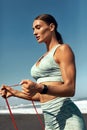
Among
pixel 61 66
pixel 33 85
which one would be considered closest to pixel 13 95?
pixel 61 66

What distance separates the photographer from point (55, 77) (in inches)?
102

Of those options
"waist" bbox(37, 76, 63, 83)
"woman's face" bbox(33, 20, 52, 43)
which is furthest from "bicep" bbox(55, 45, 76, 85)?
"woman's face" bbox(33, 20, 52, 43)

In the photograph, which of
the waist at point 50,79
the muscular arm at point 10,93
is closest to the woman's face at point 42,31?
the waist at point 50,79

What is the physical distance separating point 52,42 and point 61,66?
0.99 feet

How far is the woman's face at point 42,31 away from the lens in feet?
8.83

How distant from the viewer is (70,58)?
8.11ft

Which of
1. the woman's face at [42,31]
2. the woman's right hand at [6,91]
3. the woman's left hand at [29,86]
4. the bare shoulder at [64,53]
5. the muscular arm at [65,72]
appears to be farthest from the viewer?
the woman's right hand at [6,91]

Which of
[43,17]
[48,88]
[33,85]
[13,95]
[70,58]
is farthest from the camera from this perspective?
[13,95]

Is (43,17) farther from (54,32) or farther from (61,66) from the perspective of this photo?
(61,66)

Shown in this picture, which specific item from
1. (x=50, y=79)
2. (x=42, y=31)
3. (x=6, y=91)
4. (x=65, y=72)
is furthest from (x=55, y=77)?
(x=6, y=91)

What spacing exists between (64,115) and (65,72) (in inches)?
11.0

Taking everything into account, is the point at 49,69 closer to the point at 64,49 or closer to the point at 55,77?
the point at 55,77

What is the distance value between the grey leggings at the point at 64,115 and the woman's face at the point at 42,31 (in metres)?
0.44

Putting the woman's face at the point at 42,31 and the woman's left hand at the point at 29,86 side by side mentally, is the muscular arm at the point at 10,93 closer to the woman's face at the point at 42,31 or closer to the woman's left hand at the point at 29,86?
the woman's face at the point at 42,31
